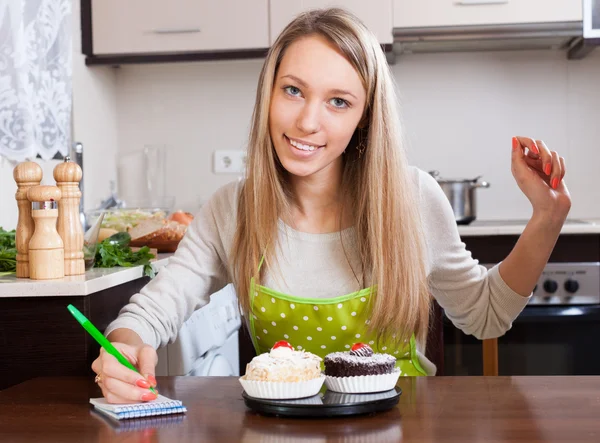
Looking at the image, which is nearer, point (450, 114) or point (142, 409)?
point (142, 409)

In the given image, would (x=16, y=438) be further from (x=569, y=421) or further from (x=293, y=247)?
(x=293, y=247)

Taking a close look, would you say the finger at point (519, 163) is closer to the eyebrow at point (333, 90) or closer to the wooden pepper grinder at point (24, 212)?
the eyebrow at point (333, 90)

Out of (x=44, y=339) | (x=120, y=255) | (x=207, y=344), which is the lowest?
(x=207, y=344)

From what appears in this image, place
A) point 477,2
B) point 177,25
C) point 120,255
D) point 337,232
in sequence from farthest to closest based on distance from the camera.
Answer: point 177,25, point 477,2, point 120,255, point 337,232

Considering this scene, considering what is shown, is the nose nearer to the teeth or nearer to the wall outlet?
the teeth

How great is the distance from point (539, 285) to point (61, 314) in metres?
1.61

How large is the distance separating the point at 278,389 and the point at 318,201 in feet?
2.01

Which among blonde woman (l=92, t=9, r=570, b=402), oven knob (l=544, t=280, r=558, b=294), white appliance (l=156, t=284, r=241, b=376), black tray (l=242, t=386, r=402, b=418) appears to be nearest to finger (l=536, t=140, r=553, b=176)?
blonde woman (l=92, t=9, r=570, b=402)

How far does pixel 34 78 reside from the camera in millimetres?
2209

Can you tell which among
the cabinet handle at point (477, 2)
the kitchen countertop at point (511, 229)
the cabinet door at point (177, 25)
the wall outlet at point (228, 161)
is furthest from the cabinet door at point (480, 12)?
the wall outlet at point (228, 161)

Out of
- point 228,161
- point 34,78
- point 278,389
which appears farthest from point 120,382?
point 228,161

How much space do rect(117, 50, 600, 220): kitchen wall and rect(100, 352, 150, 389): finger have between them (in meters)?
2.13

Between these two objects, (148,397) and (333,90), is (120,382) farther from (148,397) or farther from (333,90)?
(333,90)

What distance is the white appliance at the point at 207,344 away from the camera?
1812 mm
